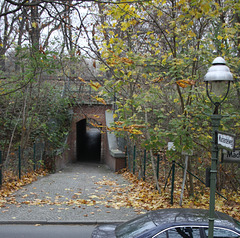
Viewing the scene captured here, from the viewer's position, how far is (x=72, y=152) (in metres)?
23.1

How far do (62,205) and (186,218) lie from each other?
5.91 m

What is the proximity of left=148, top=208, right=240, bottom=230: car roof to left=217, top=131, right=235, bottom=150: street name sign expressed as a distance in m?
1.11

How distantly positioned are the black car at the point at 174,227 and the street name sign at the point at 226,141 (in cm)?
112

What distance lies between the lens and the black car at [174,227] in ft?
13.9

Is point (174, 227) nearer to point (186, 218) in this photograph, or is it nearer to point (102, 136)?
point (186, 218)

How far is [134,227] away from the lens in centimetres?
461

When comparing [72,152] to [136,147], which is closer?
[136,147]

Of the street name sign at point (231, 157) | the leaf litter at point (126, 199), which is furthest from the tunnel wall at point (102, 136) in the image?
the street name sign at point (231, 157)

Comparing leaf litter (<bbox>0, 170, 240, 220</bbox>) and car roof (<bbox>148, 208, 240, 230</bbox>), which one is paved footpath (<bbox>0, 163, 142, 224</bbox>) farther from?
car roof (<bbox>148, 208, 240, 230</bbox>)

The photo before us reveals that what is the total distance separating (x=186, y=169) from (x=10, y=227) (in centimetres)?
520

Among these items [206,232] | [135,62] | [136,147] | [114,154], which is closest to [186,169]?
[135,62]

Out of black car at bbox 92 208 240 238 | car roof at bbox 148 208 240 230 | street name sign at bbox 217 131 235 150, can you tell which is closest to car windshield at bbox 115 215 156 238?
black car at bbox 92 208 240 238

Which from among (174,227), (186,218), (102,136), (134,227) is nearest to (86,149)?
(102,136)

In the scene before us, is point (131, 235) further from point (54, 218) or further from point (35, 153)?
point (35, 153)
